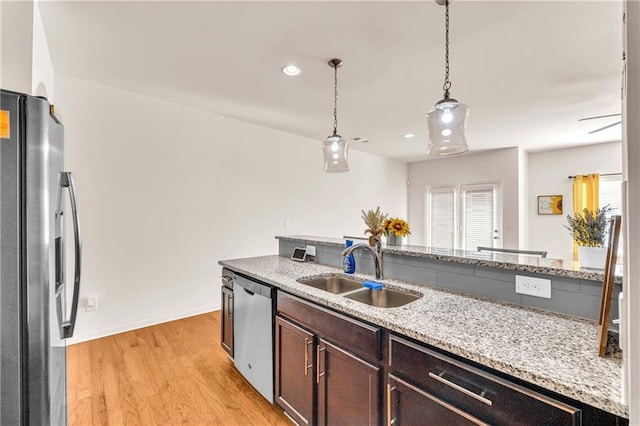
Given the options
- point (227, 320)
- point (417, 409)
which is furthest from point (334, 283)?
point (417, 409)

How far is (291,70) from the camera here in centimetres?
267

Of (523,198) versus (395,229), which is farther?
(523,198)

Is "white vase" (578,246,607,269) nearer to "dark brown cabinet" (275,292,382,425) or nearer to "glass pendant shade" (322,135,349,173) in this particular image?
"dark brown cabinet" (275,292,382,425)

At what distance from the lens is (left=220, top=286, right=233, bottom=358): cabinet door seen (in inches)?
95.9

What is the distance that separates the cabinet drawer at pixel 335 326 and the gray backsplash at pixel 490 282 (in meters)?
0.68

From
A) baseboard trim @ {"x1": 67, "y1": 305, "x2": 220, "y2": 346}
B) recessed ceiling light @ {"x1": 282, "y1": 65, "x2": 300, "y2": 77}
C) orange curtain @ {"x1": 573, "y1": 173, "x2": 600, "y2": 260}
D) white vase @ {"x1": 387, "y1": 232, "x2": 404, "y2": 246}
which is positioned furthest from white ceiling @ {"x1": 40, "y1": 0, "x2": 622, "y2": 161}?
baseboard trim @ {"x1": 67, "y1": 305, "x2": 220, "y2": 346}

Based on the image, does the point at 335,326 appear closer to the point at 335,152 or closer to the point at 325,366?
the point at 325,366

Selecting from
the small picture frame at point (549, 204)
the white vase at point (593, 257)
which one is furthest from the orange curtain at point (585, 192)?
the white vase at point (593, 257)

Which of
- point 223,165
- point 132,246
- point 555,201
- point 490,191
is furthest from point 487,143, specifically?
point 132,246

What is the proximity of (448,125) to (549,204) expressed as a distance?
5284mm

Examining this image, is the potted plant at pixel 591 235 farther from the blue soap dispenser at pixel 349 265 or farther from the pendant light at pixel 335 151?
the pendant light at pixel 335 151

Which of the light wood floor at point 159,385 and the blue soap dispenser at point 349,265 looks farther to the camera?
the blue soap dispenser at point 349,265

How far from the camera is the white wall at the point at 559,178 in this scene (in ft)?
16.8

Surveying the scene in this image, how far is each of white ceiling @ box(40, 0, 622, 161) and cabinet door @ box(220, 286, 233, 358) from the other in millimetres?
1951
